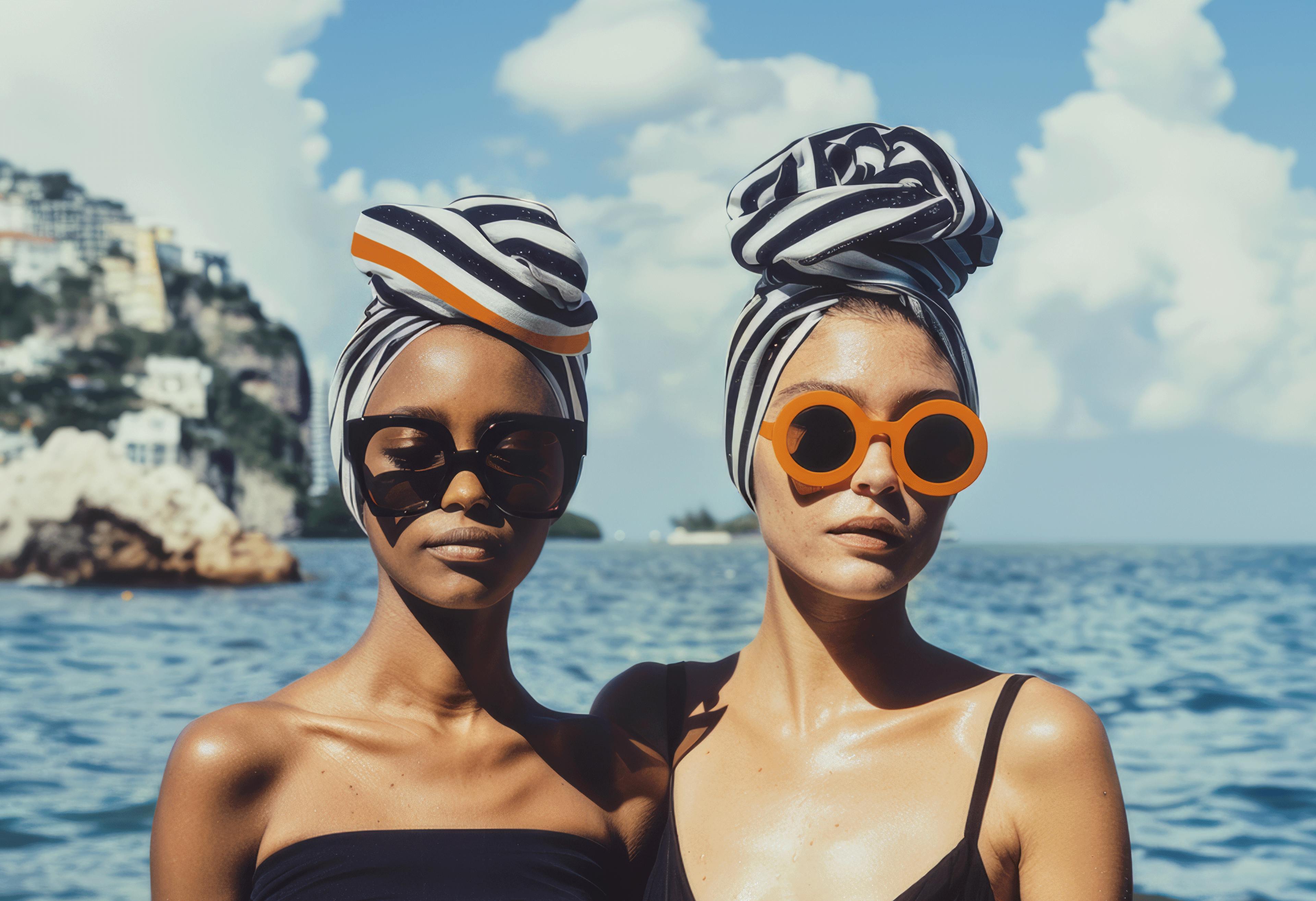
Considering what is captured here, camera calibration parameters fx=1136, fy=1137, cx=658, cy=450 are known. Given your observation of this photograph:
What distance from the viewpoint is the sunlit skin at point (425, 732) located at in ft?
7.88

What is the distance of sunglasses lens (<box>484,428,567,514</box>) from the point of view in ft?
8.29

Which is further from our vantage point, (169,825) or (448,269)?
(448,269)

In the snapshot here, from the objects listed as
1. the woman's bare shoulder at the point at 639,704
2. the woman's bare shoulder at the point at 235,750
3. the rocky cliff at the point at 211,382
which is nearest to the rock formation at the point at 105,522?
the rocky cliff at the point at 211,382

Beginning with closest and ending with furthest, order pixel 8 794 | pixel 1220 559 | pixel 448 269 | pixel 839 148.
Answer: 1. pixel 448 269
2. pixel 839 148
3. pixel 8 794
4. pixel 1220 559

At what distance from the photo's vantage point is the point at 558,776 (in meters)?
2.72

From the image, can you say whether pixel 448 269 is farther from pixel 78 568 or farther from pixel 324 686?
pixel 78 568

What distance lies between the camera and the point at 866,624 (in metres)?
2.80

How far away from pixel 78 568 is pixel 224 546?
418cm

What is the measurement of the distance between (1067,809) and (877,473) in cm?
80

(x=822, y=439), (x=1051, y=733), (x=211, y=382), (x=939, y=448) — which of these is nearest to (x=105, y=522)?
(x=822, y=439)

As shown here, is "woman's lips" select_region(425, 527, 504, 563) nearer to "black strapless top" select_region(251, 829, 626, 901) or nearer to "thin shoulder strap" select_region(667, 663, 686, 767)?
"black strapless top" select_region(251, 829, 626, 901)

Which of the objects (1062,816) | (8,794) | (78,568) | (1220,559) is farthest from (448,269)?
(1220,559)

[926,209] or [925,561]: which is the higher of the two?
[926,209]

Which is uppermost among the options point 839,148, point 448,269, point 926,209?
point 839,148
